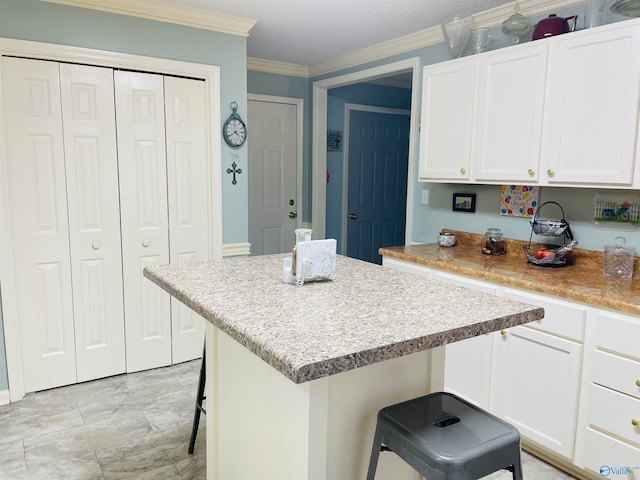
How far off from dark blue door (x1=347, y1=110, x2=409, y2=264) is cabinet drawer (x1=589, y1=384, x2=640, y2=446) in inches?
126

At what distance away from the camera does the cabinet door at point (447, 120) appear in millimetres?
2820

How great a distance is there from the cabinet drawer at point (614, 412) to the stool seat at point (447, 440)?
3.10 feet

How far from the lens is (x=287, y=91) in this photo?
14.7 ft

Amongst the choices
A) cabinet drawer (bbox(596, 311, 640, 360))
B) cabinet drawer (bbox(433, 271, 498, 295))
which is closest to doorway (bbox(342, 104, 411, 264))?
cabinet drawer (bbox(433, 271, 498, 295))

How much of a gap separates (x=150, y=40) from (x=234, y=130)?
0.76 metres

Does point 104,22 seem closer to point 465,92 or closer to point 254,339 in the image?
point 465,92

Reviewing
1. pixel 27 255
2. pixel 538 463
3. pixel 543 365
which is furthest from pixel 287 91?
pixel 538 463

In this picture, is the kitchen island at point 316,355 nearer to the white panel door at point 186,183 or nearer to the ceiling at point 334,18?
the white panel door at point 186,183

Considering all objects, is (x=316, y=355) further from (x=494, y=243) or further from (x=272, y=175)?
(x=272, y=175)

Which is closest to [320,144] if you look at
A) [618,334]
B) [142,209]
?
[142,209]

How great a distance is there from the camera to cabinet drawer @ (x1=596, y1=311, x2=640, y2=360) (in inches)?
72.6

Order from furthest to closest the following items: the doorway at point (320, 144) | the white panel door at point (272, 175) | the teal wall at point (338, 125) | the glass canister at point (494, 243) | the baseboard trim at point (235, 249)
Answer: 1. the teal wall at point (338, 125)
2. the white panel door at point (272, 175)
3. the doorway at point (320, 144)
4. the baseboard trim at point (235, 249)
5. the glass canister at point (494, 243)

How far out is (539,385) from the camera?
2.19 meters

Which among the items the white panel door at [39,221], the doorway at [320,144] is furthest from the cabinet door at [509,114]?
the white panel door at [39,221]
